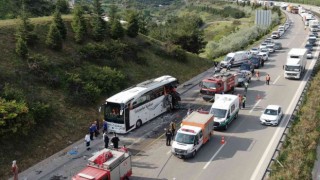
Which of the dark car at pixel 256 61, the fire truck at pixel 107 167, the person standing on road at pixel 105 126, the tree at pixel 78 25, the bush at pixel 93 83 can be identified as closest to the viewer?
the fire truck at pixel 107 167

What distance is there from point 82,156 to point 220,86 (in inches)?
710

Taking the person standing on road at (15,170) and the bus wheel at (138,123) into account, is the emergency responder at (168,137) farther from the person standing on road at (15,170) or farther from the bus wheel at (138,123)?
the person standing on road at (15,170)

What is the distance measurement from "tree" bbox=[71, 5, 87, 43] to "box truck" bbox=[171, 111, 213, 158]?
2005 centimetres

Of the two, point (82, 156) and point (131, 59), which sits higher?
point (131, 59)

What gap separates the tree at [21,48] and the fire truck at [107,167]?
57.6ft

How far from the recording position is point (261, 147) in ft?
100.0

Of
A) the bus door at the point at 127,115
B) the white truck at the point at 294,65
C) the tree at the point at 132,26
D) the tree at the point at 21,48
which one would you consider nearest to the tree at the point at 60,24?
the tree at the point at 21,48

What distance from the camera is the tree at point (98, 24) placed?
4778 cm

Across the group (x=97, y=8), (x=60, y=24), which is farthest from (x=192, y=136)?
(x=97, y=8)

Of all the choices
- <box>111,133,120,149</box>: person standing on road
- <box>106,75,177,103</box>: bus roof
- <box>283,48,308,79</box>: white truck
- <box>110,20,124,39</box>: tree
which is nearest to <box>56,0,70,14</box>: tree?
<box>110,20,124,39</box>: tree

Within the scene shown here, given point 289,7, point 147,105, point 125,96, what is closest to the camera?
point 125,96

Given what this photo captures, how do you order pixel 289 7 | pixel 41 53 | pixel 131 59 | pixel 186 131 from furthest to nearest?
pixel 289 7
pixel 131 59
pixel 41 53
pixel 186 131

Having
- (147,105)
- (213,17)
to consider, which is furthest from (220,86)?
(213,17)

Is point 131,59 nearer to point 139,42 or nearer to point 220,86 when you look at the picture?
point 139,42
